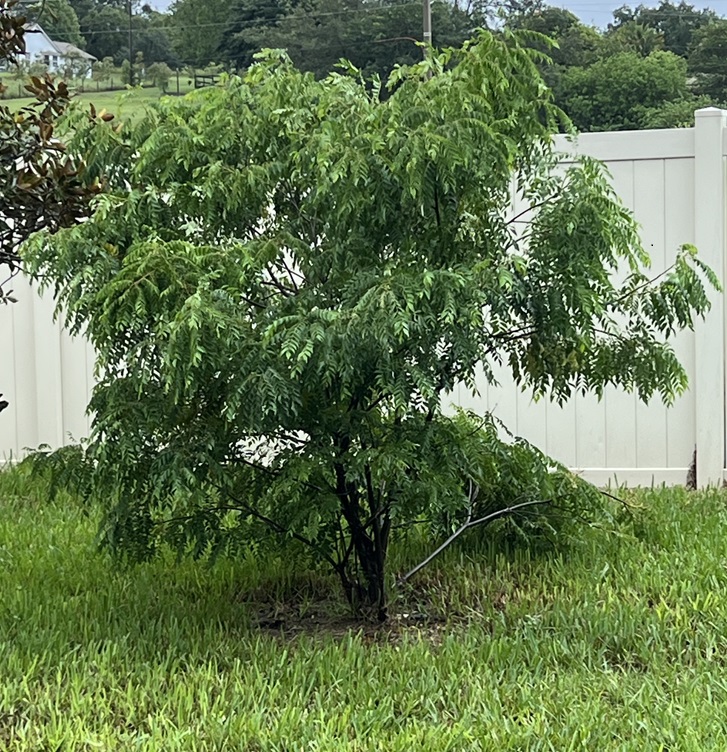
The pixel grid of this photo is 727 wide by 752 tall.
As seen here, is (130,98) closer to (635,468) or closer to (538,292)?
(538,292)

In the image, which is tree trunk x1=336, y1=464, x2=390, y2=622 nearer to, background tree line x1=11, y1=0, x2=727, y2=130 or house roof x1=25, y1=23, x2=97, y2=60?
background tree line x1=11, y1=0, x2=727, y2=130

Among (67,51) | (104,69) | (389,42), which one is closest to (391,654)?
(389,42)

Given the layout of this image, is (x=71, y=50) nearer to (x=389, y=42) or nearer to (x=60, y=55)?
(x=60, y=55)

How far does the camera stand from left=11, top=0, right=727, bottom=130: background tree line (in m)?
22.6

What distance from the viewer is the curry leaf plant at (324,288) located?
11.8 feet

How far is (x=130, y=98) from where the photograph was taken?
4.32 m

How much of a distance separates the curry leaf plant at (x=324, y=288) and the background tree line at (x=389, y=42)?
16.1 metres

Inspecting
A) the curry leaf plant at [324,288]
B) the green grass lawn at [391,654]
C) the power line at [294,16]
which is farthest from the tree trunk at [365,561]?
the power line at [294,16]

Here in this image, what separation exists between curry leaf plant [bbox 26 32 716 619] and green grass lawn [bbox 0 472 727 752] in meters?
0.38

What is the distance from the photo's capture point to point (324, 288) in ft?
12.9

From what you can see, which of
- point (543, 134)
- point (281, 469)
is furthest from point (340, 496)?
point (543, 134)

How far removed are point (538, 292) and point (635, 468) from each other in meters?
2.69

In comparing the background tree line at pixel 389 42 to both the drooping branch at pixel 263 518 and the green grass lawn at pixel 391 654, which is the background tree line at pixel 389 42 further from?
the drooping branch at pixel 263 518

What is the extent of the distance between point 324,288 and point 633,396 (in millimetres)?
2962
